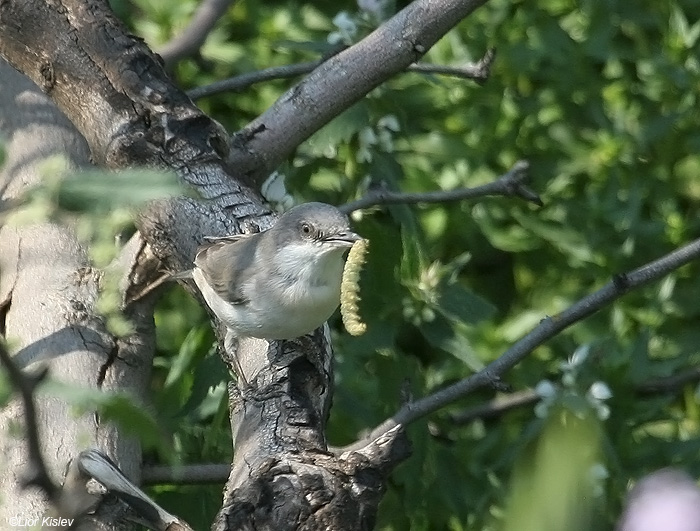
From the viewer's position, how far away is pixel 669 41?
15.0 ft

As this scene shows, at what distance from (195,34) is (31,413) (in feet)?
11.2

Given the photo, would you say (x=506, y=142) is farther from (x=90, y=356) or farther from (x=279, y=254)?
(x=90, y=356)

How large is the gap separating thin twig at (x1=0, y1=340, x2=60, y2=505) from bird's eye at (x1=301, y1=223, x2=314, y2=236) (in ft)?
6.79

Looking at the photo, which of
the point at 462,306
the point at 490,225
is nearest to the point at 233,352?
the point at 462,306

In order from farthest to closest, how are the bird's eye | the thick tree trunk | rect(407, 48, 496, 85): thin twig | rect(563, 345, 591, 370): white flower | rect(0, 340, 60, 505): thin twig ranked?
rect(407, 48, 496, 85): thin twig, rect(563, 345, 591, 370): white flower, the bird's eye, the thick tree trunk, rect(0, 340, 60, 505): thin twig

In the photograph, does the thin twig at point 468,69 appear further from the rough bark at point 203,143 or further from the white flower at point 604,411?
the white flower at point 604,411

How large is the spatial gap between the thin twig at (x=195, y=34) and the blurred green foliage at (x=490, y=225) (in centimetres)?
40

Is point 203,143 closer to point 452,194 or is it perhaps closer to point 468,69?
point 452,194

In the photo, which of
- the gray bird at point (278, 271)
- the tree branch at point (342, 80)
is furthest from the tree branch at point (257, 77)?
the gray bird at point (278, 271)

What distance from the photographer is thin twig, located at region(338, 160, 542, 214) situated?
3.10 m

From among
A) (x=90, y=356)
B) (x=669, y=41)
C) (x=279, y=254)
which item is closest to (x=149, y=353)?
(x=90, y=356)

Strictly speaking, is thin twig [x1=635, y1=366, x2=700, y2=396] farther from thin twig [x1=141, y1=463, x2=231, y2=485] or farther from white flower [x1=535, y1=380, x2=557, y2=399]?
Result: thin twig [x1=141, y1=463, x2=231, y2=485]

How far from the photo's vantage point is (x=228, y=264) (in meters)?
2.94

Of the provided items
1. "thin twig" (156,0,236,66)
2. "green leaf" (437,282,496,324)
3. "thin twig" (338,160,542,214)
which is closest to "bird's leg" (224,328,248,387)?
"thin twig" (338,160,542,214)
